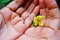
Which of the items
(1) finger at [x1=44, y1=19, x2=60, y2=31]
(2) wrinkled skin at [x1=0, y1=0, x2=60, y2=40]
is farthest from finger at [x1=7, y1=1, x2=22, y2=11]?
(1) finger at [x1=44, y1=19, x2=60, y2=31]

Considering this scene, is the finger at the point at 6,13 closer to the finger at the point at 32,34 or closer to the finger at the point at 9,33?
the finger at the point at 9,33

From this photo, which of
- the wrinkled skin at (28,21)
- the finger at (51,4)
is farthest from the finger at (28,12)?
the finger at (51,4)

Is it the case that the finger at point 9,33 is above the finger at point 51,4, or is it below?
below

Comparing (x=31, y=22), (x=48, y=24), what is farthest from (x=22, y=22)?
(x=48, y=24)

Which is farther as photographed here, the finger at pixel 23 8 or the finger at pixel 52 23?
the finger at pixel 23 8

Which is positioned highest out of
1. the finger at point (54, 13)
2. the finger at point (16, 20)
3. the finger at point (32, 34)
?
the finger at point (54, 13)

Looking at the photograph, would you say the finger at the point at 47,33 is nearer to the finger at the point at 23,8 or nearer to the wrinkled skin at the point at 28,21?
the wrinkled skin at the point at 28,21

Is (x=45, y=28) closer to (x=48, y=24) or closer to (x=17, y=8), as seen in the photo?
(x=48, y=24)

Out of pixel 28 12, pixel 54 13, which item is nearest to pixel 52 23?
pixel 54 13

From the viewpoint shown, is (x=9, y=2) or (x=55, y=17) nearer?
(x=55, y=17)
